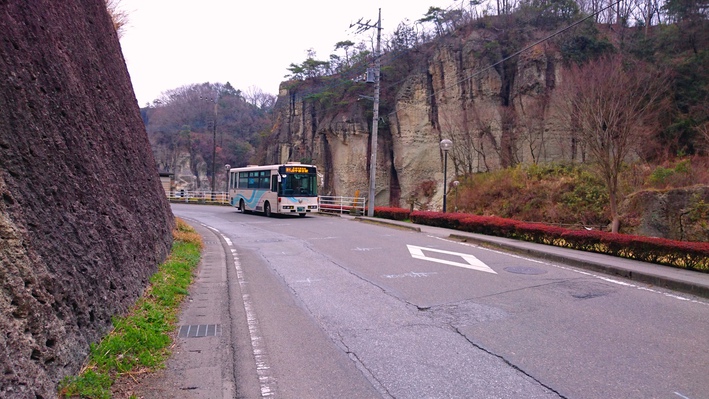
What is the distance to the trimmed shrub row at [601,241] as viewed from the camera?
10.6m

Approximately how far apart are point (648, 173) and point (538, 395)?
22525mm

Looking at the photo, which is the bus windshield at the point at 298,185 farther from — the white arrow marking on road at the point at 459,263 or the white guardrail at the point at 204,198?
the white guardrail at the point at 204,198

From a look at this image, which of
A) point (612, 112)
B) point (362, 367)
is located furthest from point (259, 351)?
point (612, 112)

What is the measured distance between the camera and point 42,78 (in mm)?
5000

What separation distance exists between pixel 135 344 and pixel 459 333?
3746mm

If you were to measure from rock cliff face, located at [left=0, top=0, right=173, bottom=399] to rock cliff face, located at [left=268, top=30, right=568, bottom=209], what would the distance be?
83.9 feet

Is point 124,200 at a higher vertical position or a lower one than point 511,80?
lower

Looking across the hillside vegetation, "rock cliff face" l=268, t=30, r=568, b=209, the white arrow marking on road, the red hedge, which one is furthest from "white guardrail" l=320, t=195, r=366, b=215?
the white arrow marking on road

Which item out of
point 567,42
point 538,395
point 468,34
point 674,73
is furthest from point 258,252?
point 468,34

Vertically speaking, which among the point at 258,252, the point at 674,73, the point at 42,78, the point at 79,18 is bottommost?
the point at 258,252

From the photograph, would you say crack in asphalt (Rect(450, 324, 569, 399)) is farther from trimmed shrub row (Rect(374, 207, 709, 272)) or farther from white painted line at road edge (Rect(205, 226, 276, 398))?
trimmed shrub row (Rect(374, 207, 709, 272))

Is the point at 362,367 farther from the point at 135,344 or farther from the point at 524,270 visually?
the point at 524,270

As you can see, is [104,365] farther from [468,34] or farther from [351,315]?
[468,34]

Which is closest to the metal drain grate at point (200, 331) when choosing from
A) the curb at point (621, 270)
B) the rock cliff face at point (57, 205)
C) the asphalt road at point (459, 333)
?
the asphalt road at point (459, 333)
